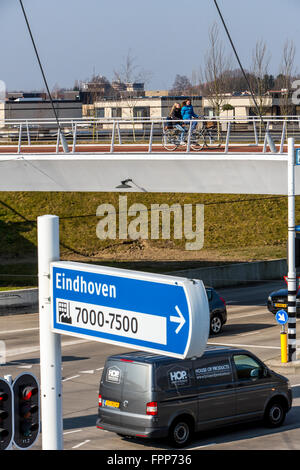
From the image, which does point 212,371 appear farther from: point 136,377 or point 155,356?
point 136,377

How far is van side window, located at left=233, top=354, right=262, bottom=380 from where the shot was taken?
49.3ft

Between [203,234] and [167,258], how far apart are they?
480cm

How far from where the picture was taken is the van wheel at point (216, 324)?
25953mm

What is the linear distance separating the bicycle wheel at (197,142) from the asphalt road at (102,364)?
20.1 ft

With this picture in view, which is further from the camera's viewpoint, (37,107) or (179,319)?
(37,107)

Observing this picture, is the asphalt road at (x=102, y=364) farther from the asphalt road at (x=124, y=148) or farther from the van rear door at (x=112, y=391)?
the asphalt road at (x=124, y=148)

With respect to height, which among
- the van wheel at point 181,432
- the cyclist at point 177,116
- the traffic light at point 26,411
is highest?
the cyclist at point 177,116

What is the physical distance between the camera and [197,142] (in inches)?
1085

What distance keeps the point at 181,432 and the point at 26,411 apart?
8.23 m

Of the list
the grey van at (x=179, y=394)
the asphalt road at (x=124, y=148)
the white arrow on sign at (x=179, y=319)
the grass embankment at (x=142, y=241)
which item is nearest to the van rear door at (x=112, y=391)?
the grey van at (x=179, y=394)

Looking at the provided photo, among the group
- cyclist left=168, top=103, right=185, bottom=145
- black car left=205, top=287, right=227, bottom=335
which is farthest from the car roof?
cyclist left=168, top=103, right=185, bottom=145

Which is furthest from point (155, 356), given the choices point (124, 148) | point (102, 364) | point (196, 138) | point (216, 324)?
point (124, 148)

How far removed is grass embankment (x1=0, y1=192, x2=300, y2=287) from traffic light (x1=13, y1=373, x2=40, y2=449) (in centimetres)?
3095
